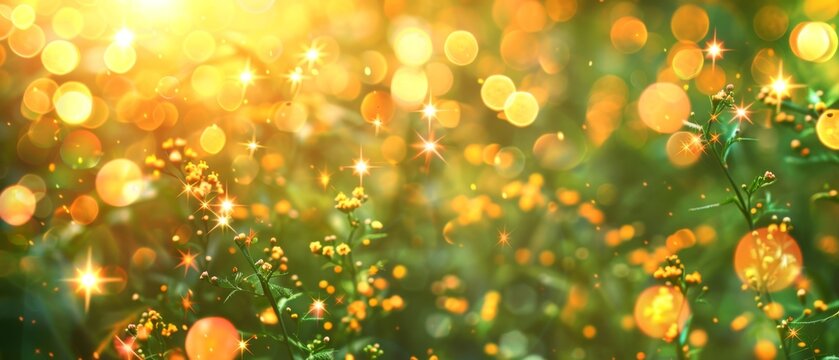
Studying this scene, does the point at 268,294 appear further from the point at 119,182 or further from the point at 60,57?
the point at 60,57

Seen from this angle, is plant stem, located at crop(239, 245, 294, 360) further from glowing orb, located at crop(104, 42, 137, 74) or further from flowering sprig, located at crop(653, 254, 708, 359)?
flowering sprig, located at crop(653, 254, 708, 359)

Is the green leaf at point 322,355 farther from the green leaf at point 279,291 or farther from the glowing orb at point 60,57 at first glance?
the glowing orb at point 60,57

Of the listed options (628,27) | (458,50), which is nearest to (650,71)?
(628,27)

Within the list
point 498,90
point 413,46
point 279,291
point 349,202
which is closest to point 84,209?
point 279,291

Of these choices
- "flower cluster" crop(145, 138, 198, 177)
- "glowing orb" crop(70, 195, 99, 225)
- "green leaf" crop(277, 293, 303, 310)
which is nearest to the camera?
"green leaf" crop(277, 293, 303, 310)

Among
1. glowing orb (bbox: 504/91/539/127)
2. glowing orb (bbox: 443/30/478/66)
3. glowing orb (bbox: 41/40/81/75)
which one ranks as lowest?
glowing orb (bbox: 504/91/539/127)

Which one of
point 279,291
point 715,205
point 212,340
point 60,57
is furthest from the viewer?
point 60,57

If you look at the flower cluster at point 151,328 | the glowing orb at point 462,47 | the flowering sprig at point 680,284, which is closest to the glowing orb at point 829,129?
the flowering sprig at point 680,284

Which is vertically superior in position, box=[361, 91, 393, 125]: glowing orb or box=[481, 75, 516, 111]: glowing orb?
box=[361, 91, 393, 125]: glowing orb

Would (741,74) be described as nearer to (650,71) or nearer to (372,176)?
(650,71)

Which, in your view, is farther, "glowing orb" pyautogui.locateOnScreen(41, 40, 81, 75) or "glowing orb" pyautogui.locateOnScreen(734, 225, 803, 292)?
"glowing orb" pyautogui.locateOnScreen(41, 40, 81, 75)

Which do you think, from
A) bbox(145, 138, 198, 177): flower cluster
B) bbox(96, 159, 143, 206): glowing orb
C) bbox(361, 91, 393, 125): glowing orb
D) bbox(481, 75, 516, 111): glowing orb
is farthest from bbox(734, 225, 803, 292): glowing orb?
bbox(96, 159, 143, 206): glowing orb
